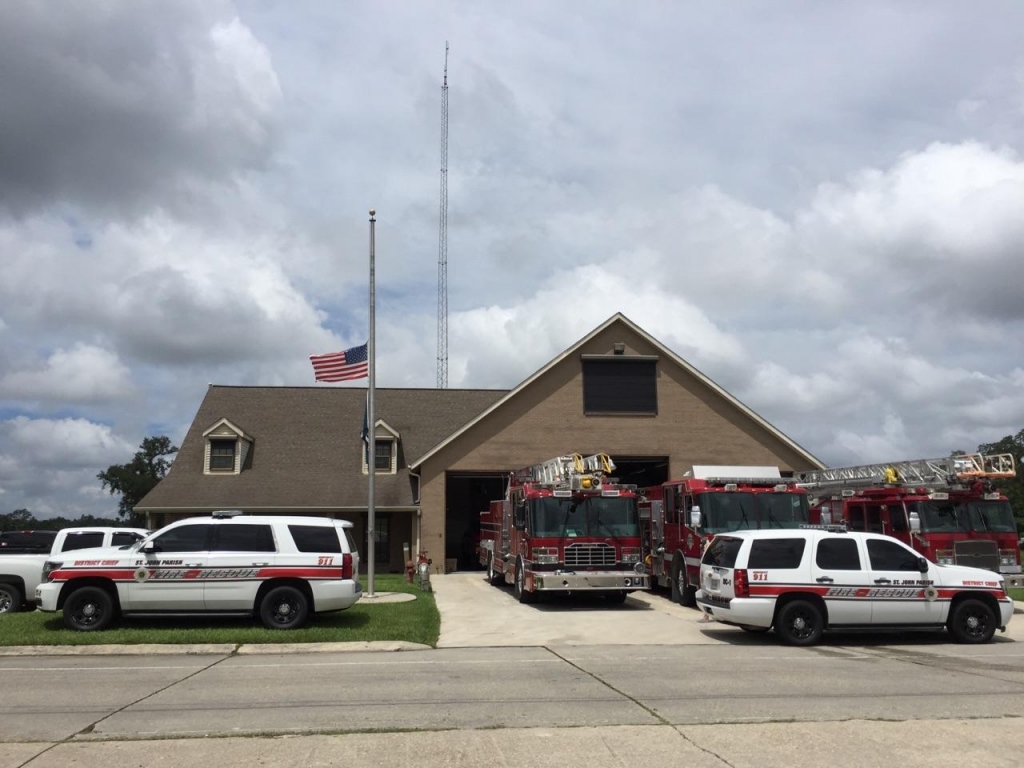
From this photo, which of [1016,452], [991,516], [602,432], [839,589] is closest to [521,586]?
[839,589]

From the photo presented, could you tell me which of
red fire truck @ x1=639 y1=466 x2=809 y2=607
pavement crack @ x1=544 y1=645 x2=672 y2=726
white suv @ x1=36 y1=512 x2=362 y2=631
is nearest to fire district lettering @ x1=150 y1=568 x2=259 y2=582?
white suv @ x1=36 y1=512 x2=362 y2=631

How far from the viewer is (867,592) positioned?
1468cm

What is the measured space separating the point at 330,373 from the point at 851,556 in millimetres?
15090

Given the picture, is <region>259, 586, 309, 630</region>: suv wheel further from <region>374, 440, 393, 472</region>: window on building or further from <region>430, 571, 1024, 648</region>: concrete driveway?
<region>374, 440, 393, 472</region>: window on building

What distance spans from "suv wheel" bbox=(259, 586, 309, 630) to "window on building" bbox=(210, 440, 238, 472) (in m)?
18.9

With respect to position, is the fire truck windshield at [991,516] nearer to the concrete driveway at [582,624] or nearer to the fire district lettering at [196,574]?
the concrete driveway at [582,624]

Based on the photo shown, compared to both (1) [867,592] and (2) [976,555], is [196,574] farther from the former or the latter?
(2) [976,555]

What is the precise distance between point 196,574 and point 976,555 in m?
15.5

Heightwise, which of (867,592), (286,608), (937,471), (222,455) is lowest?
(286,608)

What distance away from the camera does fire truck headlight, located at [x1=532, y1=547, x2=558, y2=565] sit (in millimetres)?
20109

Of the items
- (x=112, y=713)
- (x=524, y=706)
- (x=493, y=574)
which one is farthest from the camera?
(x=493, y=574)

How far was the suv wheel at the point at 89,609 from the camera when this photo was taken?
1540 centimetres

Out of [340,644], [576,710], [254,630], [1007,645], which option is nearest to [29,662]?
[254,630]

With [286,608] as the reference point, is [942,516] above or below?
above
